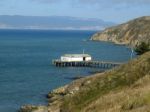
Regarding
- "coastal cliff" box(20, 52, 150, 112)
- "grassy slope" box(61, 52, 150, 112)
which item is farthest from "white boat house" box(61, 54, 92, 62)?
"grassy slope" box(61, 52, 150, 112)

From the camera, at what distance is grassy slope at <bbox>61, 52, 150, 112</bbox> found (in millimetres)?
28875

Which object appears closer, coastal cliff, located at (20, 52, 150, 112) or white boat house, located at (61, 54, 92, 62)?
coastal cliff, located at (20, 52, 150, 112)

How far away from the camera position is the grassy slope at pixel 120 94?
2888 cm

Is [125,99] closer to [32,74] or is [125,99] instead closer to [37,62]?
[32,74]

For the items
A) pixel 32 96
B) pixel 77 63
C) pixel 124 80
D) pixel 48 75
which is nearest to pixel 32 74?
pixel 48 75

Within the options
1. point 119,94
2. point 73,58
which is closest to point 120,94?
point 119,94

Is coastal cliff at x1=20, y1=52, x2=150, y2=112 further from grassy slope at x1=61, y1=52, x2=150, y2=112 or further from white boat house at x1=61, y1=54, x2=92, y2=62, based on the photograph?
white boat house at x1=61, y1=54, x2=92, y2=62

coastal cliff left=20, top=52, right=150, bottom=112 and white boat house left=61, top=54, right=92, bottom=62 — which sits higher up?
coastal cliff left=20, top=52, right=150, bottom=112

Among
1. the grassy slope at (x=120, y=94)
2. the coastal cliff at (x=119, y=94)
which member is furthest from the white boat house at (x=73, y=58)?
the grassy slope at (x=120, y=94)

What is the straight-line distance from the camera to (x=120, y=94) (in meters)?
33.7

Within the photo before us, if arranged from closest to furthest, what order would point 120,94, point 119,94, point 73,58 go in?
point 120,94, point 119,94, point 73,58

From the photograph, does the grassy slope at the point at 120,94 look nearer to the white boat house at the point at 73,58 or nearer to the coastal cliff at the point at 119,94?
the coastal cliff at the point at 119,94

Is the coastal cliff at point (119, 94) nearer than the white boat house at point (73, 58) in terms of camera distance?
Yes

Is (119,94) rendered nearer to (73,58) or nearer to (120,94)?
(120,94)
